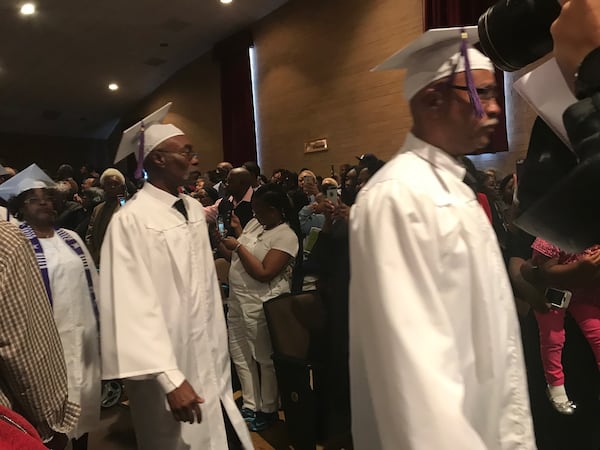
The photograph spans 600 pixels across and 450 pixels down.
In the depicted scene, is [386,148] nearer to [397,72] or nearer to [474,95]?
→ [397,72]

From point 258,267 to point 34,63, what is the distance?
34.3 ft

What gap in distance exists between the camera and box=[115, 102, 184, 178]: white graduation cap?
90.0 inches

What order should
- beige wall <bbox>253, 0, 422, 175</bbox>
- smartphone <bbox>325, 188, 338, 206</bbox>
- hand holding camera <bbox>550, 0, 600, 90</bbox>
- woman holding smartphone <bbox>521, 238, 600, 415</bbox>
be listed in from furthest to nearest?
1. beige wall <bbox>253, 0, 422, 175</bbox>
2. smartphone <bbox>325, 188, 338, 206</bbox>
3. woman holding smartphone <bbox>521, 238, 600, 415</bbox>
4. hand holding camera <bbox>550, 0, 600, 90</bbox>

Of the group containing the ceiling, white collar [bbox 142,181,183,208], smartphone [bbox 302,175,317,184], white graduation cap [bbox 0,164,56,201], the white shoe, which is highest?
the ceiling

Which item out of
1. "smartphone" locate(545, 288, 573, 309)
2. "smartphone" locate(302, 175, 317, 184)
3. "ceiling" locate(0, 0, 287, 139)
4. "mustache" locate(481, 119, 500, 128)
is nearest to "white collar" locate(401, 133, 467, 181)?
"mustache" locate(481, 119, 500, 128)

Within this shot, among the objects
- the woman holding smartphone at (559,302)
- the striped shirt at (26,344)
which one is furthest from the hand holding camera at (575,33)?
the woman holding smartphone at (559,302)

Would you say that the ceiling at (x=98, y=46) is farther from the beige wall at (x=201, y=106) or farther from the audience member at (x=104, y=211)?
the audience member at (x=104, y=211)

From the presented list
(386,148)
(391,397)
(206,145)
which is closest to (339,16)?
→ (386,148)

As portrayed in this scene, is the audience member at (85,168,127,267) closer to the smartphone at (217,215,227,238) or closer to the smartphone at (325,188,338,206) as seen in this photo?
the smartphone at (217,215,227,238)

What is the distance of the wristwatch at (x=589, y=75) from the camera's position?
2.02 feet

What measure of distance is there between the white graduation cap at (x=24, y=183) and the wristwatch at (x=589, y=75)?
9.10ft

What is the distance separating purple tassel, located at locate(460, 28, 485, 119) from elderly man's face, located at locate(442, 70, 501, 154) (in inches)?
0.5

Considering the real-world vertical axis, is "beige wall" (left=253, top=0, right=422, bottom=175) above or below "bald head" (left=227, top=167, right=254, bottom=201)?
above

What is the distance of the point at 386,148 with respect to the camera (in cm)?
697
